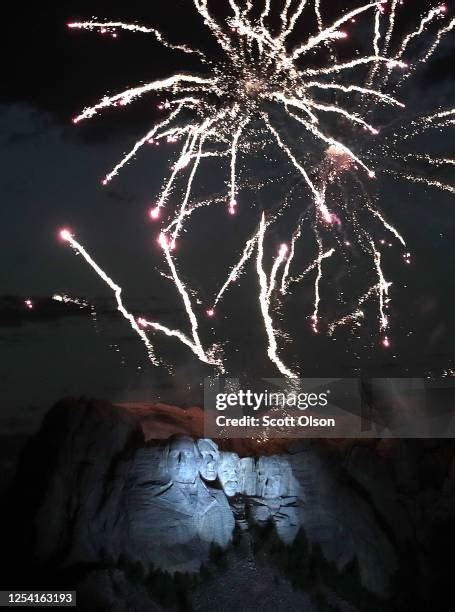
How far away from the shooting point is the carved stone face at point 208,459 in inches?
1087

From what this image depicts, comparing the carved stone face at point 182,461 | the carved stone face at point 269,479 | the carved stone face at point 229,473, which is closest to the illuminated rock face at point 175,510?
the carved stone face at point 182,461

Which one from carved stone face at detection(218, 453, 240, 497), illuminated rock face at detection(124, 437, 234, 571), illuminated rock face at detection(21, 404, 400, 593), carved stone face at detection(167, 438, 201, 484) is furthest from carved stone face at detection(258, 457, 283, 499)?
carved stone face at detection(167, 438, 201, 484)

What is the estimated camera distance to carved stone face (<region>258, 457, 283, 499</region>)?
93.1 ft

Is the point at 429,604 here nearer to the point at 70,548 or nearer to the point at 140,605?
the point at 140,605

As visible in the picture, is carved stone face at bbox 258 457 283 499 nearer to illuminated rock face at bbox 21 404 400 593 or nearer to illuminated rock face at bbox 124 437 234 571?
illuminated rock face at bbox 21 404 400 593

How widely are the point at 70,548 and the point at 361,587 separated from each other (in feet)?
35.5

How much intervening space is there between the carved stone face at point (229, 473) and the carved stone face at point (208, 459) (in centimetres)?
29

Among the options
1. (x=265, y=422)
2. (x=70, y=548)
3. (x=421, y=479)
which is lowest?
(x=70, y=548)

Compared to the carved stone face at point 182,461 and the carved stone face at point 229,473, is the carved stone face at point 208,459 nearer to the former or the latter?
the carved stone face at point 229,473

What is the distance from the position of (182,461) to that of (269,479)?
3.73 m

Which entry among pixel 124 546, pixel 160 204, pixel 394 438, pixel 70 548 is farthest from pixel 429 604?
pixel 160 204

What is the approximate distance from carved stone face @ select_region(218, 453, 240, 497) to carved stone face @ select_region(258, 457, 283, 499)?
35.1 inches

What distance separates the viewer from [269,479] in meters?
28.5

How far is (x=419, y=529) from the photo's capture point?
29.6 meters
